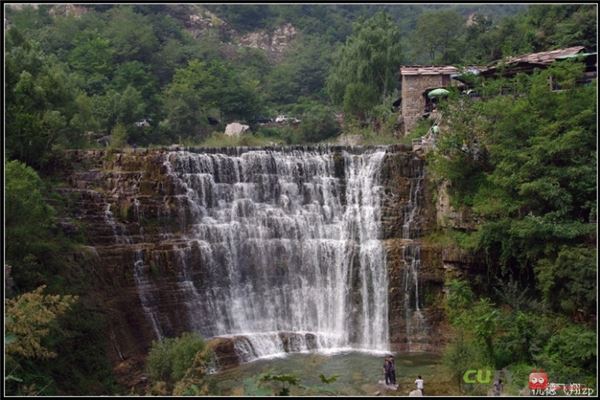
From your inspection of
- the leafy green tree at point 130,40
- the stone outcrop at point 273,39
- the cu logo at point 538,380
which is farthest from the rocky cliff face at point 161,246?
the stone outcrop at point 273,39

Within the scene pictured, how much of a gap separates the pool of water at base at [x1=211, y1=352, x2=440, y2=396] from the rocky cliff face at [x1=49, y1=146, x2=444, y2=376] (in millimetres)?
820

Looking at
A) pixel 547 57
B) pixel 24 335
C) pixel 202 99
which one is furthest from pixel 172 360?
pixel 202 99

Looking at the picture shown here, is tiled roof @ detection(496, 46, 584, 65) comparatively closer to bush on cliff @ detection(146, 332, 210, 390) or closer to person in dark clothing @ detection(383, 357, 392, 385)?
person in dark clothing @ detection(383, 357, 392, 385)

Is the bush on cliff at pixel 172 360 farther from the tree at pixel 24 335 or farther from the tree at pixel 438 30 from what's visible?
the tree at pixel 438 30

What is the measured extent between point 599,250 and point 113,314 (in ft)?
41.1

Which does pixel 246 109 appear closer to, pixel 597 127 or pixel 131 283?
pixel 131 283

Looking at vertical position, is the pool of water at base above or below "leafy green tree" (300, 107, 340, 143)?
below

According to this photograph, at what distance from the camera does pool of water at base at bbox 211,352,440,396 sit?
16.1 metres

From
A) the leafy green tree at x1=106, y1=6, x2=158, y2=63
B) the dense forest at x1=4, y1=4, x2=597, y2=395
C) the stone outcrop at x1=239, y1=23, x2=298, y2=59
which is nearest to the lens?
the dense forest at x1=4, y1=4, x2=597, y2=395

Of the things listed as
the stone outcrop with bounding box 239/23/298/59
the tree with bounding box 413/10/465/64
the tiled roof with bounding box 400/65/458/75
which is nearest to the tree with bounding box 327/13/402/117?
the tiled roof with bounding box 400/65/458/75

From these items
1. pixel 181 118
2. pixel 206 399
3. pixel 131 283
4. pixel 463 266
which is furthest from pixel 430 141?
pixel 181 118

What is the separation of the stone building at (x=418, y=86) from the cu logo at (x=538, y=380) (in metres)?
16.0

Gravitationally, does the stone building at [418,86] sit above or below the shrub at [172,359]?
above

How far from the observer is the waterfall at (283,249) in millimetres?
20562
